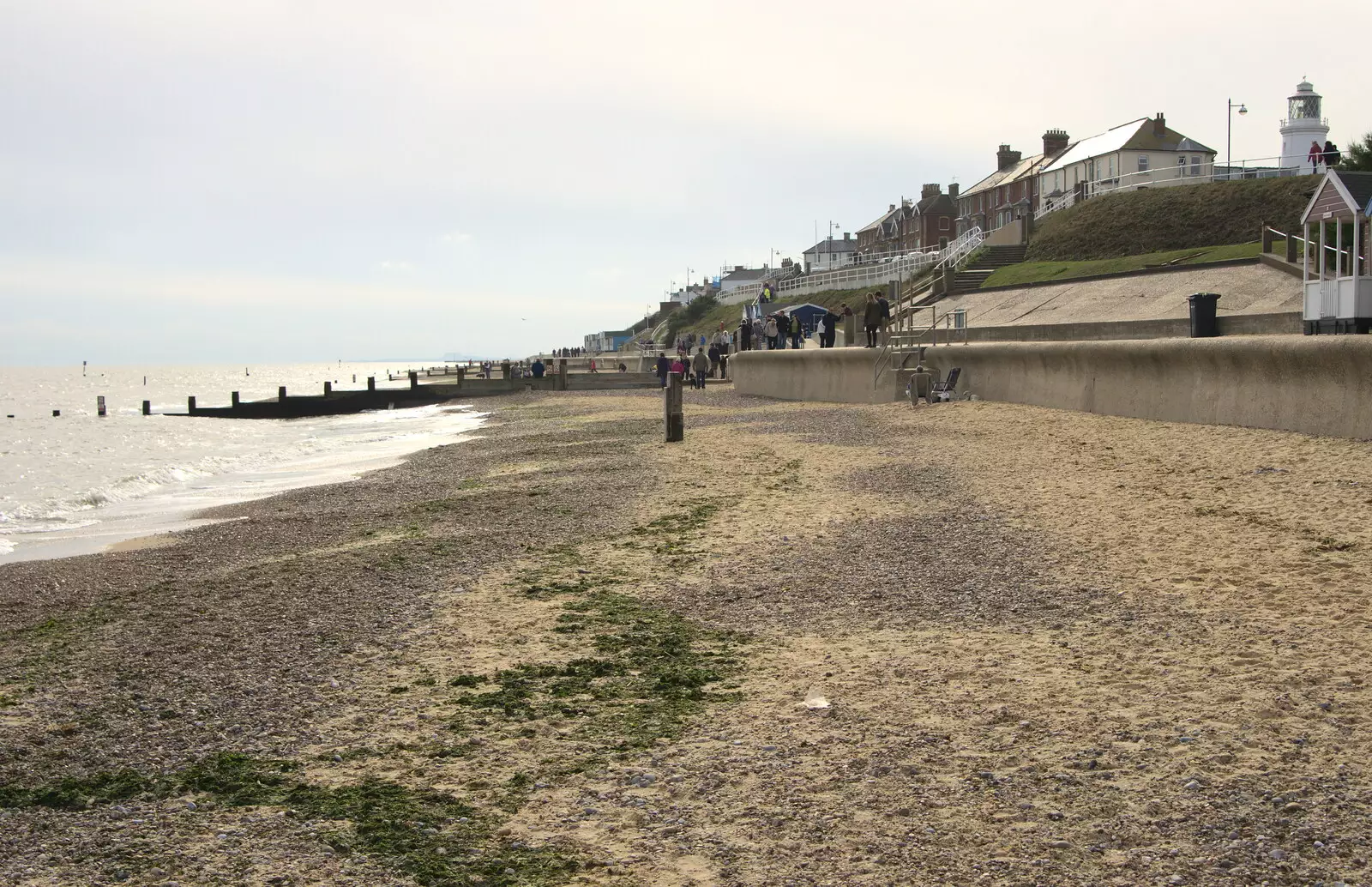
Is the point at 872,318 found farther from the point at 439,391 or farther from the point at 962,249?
the point at 439,391

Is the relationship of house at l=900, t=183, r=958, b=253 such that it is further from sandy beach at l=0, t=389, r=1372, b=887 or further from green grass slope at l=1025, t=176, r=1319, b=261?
sandy beach at l=0, t=389, r=1372, b=887

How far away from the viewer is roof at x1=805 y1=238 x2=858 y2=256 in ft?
418

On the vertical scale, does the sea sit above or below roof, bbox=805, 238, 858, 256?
below

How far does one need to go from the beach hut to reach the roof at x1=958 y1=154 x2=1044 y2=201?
2311 inches

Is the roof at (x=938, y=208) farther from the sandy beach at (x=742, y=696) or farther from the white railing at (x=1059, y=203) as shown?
the sandy beach at (x=742, y=696)

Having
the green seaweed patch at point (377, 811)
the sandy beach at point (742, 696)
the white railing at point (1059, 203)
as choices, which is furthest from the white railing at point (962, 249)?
the green seaweed patch at point (377, 811)

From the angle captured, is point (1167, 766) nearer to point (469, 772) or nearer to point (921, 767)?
point (921, 767)

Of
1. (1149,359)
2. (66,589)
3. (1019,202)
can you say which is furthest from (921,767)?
(1019,202)

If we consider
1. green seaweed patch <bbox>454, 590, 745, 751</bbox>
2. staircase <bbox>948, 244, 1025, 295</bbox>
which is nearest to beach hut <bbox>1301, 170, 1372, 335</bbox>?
green seaweed patch <bbox>454, 590, 745, 751</bbox>

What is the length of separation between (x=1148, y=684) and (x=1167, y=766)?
101 centimetres

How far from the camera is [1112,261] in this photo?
44562 mm

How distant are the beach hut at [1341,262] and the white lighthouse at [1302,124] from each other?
42.7 meters

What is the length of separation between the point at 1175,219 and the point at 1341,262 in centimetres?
3392

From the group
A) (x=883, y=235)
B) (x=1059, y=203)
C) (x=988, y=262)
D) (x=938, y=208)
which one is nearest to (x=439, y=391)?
(x=988, y=262)
